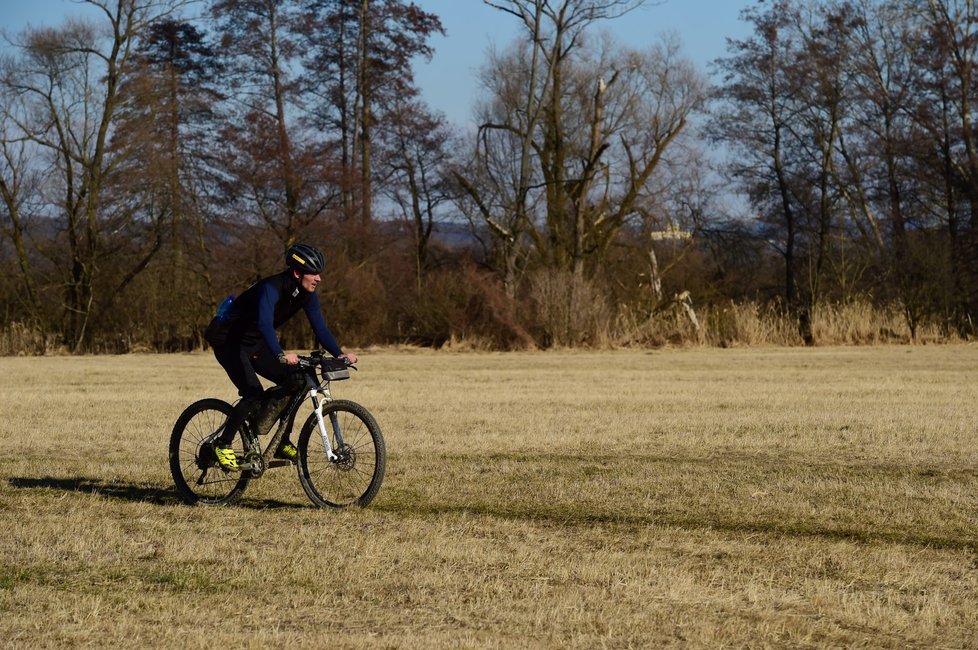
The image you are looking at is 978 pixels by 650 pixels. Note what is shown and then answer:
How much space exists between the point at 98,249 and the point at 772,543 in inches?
1188

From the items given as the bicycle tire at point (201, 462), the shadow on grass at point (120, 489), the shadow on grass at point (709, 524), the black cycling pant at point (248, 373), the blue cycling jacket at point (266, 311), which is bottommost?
the shadow on grass at point (709, 524)

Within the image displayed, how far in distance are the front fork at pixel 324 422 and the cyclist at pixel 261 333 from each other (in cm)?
21

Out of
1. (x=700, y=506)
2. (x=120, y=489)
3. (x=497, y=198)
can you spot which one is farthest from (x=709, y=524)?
(x=497, y=198)

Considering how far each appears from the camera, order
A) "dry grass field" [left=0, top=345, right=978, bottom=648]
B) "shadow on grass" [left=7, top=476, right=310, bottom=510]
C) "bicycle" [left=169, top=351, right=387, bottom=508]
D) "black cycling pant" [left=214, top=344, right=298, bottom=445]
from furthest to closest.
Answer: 1. "shadow on grass" [left=7, top=476, right=310, bottom=510]
2. "black cycling pant" [left=214, top=344, right=298, bottom=445]
3. "bicycle" [left=169, top=351, right=387, bottom=508]
4. "dry grass field" [left=0, top=345, right=978, bottom=648]

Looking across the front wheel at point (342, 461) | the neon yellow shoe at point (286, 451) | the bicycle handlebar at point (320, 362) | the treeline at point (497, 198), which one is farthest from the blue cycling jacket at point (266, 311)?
the treeline at point (497, 198)

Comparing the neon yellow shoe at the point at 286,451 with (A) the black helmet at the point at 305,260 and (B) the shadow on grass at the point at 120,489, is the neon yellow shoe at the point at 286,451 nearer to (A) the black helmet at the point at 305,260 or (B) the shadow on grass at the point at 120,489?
(B) the shadow on grass at the point at 120,489

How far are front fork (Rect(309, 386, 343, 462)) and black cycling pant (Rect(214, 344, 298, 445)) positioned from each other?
197mm

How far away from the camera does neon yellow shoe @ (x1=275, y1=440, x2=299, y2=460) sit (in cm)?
932

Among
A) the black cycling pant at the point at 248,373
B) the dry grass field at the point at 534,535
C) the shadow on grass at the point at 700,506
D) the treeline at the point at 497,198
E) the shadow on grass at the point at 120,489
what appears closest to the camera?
the dry grass field at the point at 534,535

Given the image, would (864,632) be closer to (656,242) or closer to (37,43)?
(37,43)

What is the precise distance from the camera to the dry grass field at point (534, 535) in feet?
19.4

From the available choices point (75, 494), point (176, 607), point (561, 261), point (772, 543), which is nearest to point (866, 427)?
point (772, 543)

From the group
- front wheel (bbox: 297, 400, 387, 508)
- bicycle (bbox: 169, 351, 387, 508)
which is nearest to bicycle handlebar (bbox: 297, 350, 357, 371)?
bicycle (bbox: 169, 351, 387, 508)

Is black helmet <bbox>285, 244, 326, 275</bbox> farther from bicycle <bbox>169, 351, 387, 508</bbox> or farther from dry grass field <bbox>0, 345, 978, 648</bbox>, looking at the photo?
dry grass field <bbox>0, 345, 978, 648</bbox>
